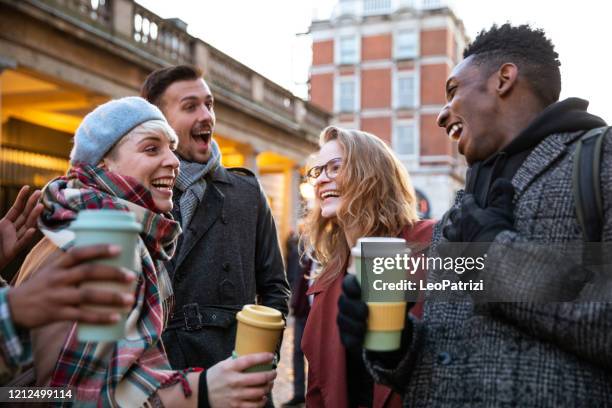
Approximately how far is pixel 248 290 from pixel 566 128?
1947mm

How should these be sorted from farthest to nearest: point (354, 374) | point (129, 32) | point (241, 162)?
point (241, 162)
point (129, 32)
point (354, 374)

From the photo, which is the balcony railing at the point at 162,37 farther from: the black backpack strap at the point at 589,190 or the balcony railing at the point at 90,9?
the black backpack strap at the point at 589,190

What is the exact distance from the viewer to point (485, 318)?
6.38 feet

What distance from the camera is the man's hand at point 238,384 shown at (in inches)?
76.7

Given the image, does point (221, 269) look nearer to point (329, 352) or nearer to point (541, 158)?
point (329, 352)

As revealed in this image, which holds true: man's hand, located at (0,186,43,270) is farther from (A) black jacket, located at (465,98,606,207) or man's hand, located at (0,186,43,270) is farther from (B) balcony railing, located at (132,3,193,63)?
(B) balcony railing, located at (132,3,193,63)

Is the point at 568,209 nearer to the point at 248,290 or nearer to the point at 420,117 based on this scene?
the point at 248,290

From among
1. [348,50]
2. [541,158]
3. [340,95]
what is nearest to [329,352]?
[541,158]

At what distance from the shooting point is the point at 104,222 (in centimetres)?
143

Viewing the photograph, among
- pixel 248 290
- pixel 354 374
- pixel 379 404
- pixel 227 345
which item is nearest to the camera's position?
pixel 379 404

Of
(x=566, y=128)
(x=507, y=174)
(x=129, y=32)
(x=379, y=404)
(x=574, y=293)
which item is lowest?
(x=379, y=404)

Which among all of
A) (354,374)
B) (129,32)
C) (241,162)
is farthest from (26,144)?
(354,374)

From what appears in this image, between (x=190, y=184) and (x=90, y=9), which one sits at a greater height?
(x=90, y=9)

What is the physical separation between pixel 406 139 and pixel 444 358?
3805 centimetres
